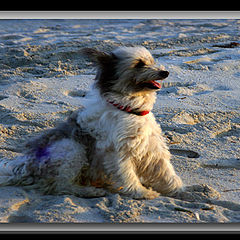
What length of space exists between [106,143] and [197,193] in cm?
99

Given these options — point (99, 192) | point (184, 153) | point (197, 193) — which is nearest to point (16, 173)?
point (99, 192)

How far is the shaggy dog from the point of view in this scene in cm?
387

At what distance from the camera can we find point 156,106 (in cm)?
608

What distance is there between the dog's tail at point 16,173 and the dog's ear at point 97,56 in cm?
113

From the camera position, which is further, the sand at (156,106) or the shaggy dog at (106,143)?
the shaggy dog at (106,143)

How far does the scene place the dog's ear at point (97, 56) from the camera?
12.8 ft

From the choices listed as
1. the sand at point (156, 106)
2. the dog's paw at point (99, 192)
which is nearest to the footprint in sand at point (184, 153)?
the sand at point (156, 106)
